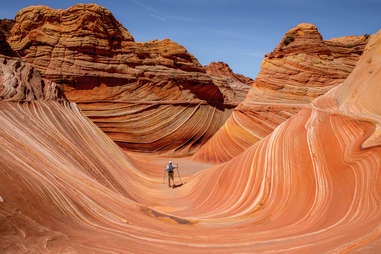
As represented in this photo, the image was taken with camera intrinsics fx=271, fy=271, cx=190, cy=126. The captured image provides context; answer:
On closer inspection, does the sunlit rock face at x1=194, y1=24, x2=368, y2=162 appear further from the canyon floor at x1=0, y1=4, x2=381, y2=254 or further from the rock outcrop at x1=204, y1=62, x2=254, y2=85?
the rock outcrop at x1=204, y1=62, x2=254, y2=85

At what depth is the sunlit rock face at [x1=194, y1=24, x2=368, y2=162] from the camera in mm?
8836

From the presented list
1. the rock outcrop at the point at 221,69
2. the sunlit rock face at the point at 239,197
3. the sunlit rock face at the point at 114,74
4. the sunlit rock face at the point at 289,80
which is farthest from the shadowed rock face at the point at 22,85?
the rock outcrop at the point at 221,69

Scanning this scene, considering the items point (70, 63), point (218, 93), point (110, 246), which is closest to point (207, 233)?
point (110, 246)

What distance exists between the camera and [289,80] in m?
9.24

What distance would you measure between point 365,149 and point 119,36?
12.3m

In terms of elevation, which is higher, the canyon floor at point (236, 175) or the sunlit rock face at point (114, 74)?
the sunlit rock face at point (114, 74)

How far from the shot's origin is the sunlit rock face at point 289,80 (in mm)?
Answer: 8836

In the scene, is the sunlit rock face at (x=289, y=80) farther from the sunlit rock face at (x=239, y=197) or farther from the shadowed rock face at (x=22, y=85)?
the shadowed rock face at (x=22, y=85)

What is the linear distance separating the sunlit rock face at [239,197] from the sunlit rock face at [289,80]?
456 centimetres

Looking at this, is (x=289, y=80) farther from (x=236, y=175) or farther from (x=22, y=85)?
(x=22, y=85)

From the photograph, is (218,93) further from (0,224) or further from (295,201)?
(0,224)

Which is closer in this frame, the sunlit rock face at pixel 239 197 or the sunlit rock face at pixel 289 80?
the sunlit rock face at pixel 239 197

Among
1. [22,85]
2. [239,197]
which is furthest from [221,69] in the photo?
[239,197]

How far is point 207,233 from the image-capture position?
7.46 ft
